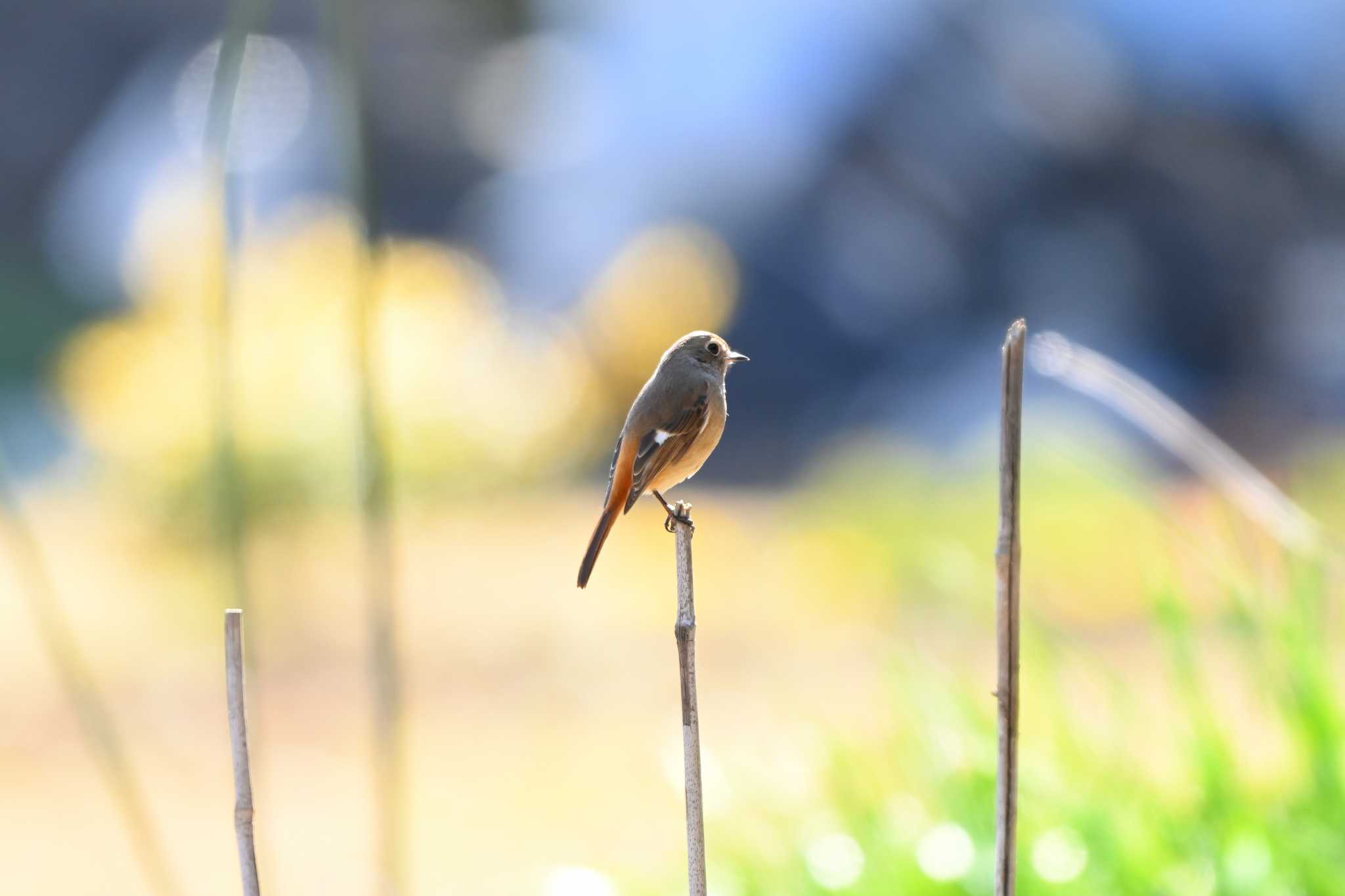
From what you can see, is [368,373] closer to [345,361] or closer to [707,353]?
[707,353]

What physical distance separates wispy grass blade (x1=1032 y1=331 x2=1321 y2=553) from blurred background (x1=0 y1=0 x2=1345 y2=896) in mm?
170

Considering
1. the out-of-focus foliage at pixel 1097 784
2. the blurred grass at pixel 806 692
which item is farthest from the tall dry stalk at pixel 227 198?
the out-of-focus foliage at pixel 1097 784

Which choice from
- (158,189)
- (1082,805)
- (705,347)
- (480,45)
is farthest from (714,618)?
(480,45)

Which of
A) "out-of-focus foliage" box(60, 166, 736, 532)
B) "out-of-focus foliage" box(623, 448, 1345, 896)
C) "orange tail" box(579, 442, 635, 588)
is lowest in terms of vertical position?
"out-of-focus foliage" box(623, 448, 1345, 896)

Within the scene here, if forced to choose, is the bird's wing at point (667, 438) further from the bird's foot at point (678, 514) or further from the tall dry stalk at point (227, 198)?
the tall dry stalk at point (227, 198)

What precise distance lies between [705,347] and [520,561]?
5.13 metres

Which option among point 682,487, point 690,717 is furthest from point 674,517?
point 682,487

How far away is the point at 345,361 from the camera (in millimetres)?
7070

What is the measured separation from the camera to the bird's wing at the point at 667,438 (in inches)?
59.3

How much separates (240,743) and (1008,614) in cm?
53

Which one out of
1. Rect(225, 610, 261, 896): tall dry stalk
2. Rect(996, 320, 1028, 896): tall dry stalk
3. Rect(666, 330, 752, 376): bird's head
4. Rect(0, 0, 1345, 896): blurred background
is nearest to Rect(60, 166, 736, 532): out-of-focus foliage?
Rect(0, 0, 1345, 896): blurred background

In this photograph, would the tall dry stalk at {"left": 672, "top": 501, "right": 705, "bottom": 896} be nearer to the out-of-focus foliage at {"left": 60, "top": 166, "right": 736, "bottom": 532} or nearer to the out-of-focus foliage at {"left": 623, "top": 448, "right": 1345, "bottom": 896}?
the out-of-focus foliage at {"left": 623, "top": 448, "right": 1345, "bottom": 896}

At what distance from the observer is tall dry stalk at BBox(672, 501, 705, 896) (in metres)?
0.95

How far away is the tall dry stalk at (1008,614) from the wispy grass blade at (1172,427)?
46cm
